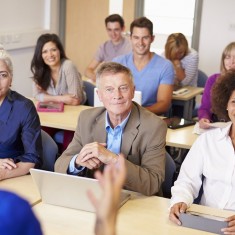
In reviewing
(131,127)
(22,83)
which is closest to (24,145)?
(131,127)

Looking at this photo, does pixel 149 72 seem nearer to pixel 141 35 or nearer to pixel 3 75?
pixel 141 35

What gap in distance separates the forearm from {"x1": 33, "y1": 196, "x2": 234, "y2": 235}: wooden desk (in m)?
0.39

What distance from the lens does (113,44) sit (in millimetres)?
5863

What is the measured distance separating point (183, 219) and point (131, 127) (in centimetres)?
62

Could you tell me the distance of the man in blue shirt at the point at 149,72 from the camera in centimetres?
421

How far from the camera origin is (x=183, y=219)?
1953 millimetres

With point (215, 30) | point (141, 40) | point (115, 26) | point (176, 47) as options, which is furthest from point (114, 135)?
point (215, 30)

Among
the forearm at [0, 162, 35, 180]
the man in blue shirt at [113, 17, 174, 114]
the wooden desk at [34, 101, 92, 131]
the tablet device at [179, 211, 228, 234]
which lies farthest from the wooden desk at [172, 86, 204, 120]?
the tablet device at [179, 211, 228, 234]

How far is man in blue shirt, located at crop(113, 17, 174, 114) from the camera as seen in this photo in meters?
4.21

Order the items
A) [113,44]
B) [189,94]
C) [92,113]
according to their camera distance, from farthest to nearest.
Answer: [113,44] → [189,94] → [92,113]

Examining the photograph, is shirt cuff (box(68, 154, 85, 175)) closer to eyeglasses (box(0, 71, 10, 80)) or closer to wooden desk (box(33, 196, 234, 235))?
wooden desk (box(33, 196, 234, 235))

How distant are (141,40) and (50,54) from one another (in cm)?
82

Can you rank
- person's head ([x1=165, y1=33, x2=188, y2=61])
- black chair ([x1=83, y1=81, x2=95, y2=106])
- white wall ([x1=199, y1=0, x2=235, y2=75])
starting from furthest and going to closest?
white wall ([x1=199, y1=0, x2=235, y2=75])
person's head ([x1=165, y1=33, x2=188, y2=61])
black chair ([x1=83, y1=81, x2=95, y2=106])

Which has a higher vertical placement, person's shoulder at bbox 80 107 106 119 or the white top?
person's shoulder at bbox 80 107 106 119
